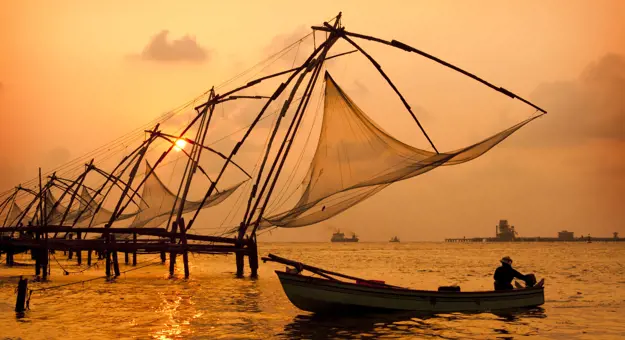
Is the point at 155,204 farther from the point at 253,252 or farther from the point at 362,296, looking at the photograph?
the point at 362,296

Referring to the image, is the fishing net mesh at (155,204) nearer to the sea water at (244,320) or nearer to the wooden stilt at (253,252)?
the wooden stilt at (253,252)

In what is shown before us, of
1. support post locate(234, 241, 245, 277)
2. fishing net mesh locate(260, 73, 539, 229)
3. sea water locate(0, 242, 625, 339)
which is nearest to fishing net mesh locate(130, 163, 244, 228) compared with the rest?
support post locate(234, 241, 245, 277)

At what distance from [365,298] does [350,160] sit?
164 inches

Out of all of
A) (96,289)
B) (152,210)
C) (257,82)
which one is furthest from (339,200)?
(152,210)

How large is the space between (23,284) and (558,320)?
16736 millimetres

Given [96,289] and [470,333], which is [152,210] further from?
[470,333]

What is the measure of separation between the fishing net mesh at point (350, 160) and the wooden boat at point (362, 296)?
1742 mm

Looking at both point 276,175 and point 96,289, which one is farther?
point 96,289

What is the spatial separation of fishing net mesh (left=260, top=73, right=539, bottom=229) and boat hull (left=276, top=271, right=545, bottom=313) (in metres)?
1.91

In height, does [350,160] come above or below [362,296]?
above

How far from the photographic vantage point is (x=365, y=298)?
1959 centimetres

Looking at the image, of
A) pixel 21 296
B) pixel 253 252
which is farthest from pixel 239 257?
pixel 21 296

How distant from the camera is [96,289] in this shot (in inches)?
1196

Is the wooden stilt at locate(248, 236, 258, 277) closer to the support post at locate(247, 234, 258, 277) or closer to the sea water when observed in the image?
the support post at locate(247, 234, 258, 277)
